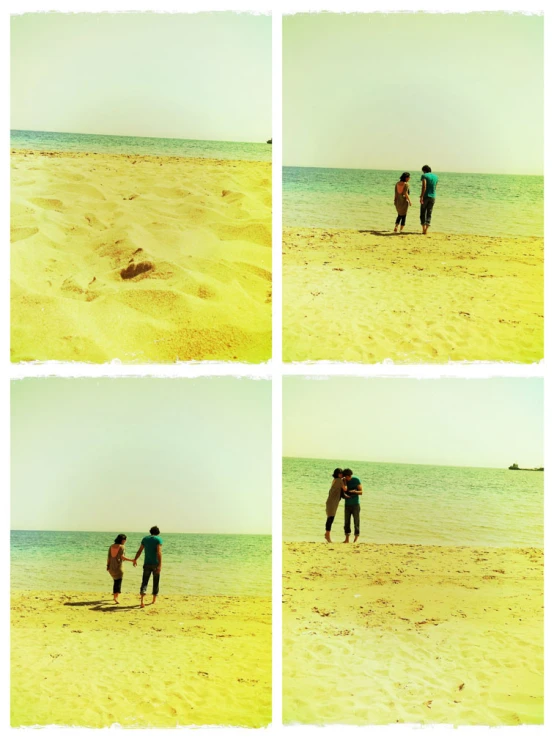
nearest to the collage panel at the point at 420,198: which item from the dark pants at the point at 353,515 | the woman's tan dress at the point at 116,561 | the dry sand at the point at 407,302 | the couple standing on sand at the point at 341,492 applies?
the dry sand at the point at 407,302

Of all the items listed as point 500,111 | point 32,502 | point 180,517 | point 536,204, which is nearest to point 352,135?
point 500,111

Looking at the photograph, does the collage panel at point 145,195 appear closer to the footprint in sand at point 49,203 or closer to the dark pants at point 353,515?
the footprint in sand at point 49,203

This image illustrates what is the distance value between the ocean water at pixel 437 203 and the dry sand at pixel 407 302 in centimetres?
22

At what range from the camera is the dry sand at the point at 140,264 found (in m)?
7.11

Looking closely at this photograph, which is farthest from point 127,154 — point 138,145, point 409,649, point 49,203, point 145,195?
point 409,649

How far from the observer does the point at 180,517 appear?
788 centimetres

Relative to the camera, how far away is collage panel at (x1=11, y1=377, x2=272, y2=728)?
264 inches

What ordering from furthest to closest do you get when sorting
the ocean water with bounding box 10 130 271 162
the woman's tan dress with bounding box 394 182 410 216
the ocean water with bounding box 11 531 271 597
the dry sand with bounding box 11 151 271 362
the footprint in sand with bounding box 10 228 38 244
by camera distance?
the woman's tan dress with bounding box 394 182 410 216, the ocean water with bounding box 10 130 271 162, the footprint in sand with bounding box 10 228 38 244, the ocean water with bounding box 11 531 271 597, the dry sand with bounding box 11 151 271 362

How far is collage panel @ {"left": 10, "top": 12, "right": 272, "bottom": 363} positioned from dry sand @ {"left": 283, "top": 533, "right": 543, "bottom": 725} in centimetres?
208

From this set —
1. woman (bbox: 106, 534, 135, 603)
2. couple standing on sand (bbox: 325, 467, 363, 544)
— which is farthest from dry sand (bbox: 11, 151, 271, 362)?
woman (bbox: 106, 534, 135, 603)

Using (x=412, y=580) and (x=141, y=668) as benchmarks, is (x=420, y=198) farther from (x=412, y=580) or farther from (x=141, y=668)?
(x=141, y=668)

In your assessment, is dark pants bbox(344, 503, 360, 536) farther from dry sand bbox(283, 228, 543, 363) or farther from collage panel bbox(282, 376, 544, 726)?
dry sand bbox(283, 228, 543, 363)

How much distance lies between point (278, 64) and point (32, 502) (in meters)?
3.93
